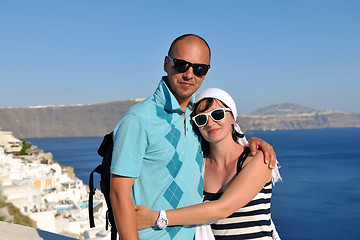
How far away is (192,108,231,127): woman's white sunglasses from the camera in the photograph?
177 centimetres

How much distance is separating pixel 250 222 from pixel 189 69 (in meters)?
0.77

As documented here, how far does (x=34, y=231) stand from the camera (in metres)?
2.30

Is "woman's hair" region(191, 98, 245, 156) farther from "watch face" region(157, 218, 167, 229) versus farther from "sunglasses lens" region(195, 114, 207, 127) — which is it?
"watch face" region(157, 218, 167, 229)

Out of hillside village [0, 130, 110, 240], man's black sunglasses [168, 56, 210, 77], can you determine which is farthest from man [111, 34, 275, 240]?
hillside village [0, 130, 110, 240]

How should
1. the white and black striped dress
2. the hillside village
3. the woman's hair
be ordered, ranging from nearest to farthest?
the white and black striped dress
the woman's hair
the hillside village

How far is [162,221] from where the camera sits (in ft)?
4.88

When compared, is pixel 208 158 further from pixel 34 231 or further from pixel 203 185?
pixel 34 231

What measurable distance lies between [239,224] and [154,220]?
1.49 ft

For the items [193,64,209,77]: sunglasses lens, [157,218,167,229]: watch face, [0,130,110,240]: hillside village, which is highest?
[193,64,209,77]: sunglasses lens

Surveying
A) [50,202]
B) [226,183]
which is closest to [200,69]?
[226,183]

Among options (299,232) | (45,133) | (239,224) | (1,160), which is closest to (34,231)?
(239,224)

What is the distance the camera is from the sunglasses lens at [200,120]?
1771 mm

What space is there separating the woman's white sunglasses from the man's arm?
513 millimetres

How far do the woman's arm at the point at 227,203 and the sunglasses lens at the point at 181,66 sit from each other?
53 cm
